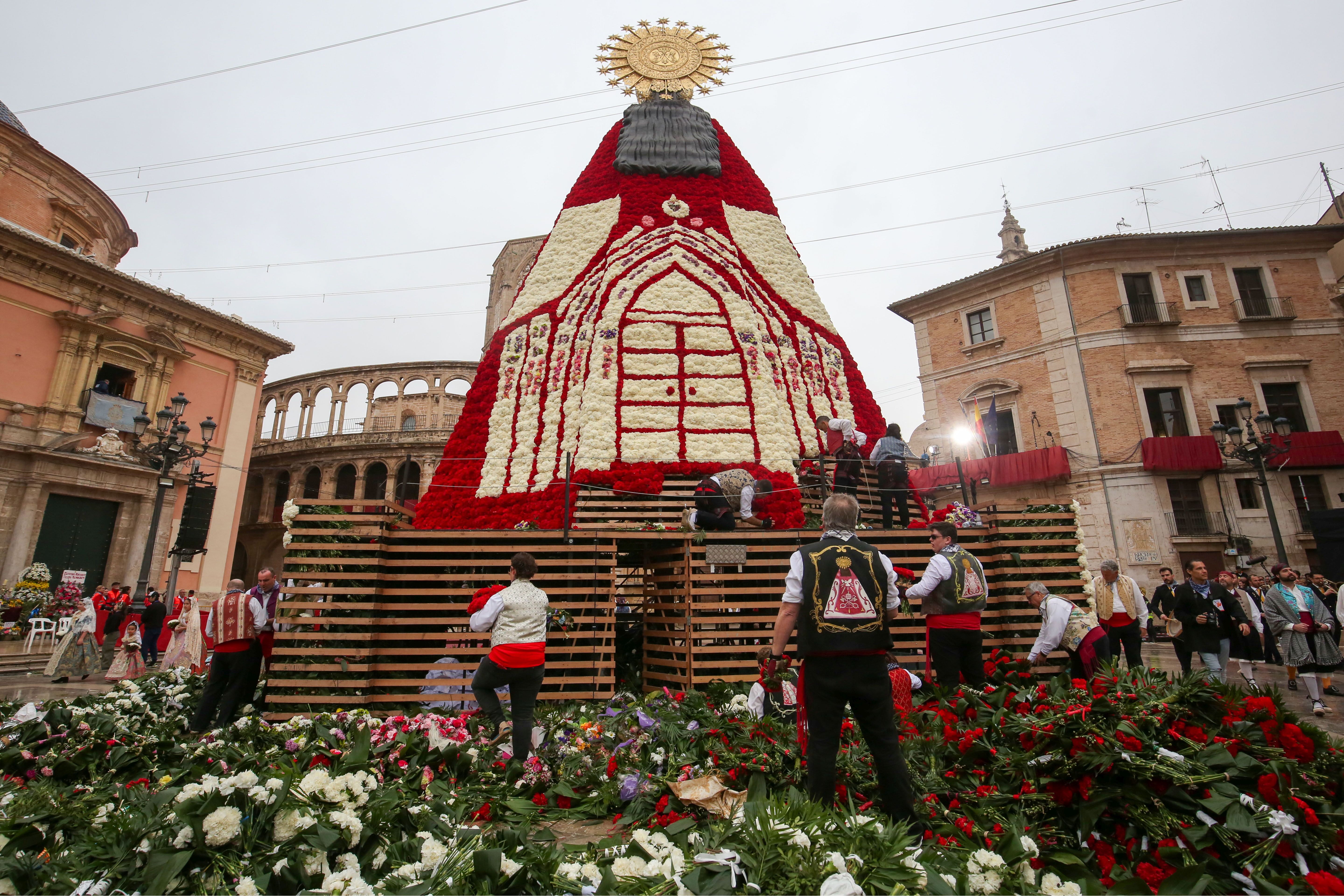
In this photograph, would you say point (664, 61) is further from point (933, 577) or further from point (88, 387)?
point (88, 387)

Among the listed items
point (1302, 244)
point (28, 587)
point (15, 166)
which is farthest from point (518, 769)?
point (1302, 244)

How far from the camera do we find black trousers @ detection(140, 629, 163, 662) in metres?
13.5

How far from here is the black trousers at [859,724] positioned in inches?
147

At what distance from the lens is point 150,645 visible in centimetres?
1361

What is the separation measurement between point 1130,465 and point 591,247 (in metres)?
18.4

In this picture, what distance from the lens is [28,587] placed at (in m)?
16.0

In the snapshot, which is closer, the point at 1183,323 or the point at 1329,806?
the point at 1329,806

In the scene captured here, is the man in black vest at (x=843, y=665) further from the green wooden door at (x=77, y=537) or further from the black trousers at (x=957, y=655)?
the green wooden door at (x=77, y=537)

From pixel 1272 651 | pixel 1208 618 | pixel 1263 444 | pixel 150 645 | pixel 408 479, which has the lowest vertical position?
pixel 1272 651

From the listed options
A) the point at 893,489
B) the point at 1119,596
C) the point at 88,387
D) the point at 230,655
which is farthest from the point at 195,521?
the point at 1119,596

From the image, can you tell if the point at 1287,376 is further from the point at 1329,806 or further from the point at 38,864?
the point at 38,864

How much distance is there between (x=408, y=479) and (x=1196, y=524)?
2987 centimetres

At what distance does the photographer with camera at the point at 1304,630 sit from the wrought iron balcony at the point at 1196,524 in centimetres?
1430

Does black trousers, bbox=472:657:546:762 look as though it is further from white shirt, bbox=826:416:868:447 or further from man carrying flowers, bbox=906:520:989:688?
white shirt, bbox=826:416:868:447
